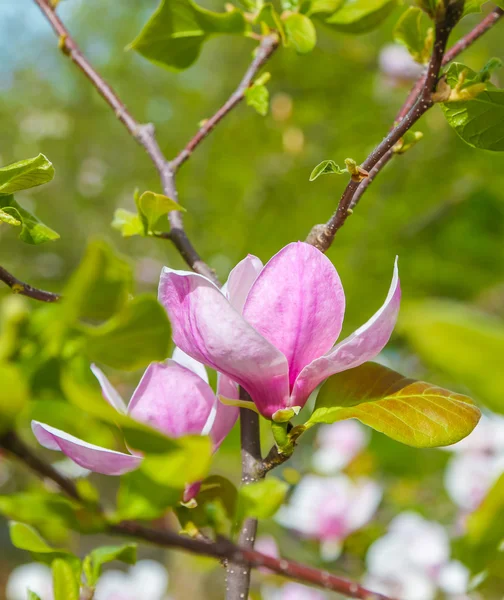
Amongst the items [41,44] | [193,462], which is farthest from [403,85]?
[41,44]

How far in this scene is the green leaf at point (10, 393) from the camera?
158 millimetres

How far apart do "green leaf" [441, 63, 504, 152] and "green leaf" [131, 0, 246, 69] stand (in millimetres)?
191

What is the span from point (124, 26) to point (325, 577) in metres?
3.03

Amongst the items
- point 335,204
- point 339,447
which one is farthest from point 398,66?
point 339,447

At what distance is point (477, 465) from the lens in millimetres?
823

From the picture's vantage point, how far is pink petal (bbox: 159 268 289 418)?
9.4 inches

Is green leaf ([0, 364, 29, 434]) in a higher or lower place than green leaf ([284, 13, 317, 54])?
lower

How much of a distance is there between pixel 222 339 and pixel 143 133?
0.24 meters

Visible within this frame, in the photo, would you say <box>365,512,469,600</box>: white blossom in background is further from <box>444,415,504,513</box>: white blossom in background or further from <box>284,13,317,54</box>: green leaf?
<box>284,13,317,54</box>: green leaf

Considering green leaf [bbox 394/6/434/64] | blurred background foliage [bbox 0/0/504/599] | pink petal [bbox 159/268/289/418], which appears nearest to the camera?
→ pink petal [bbox 159/268/289/418]

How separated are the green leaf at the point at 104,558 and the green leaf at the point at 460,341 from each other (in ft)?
0.67

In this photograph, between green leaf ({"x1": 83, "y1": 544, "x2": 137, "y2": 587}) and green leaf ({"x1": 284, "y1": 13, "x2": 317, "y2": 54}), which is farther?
green leaf ({"x1": 284, "y1": 13, "x2": 317, "y2": 54})

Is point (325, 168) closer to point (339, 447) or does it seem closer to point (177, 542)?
point (177, 542)

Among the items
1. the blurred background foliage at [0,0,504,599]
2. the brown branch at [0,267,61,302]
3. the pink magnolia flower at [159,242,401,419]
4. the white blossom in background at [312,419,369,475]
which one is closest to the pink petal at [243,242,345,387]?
the pink magnolia flower at [159,242,401,419]
